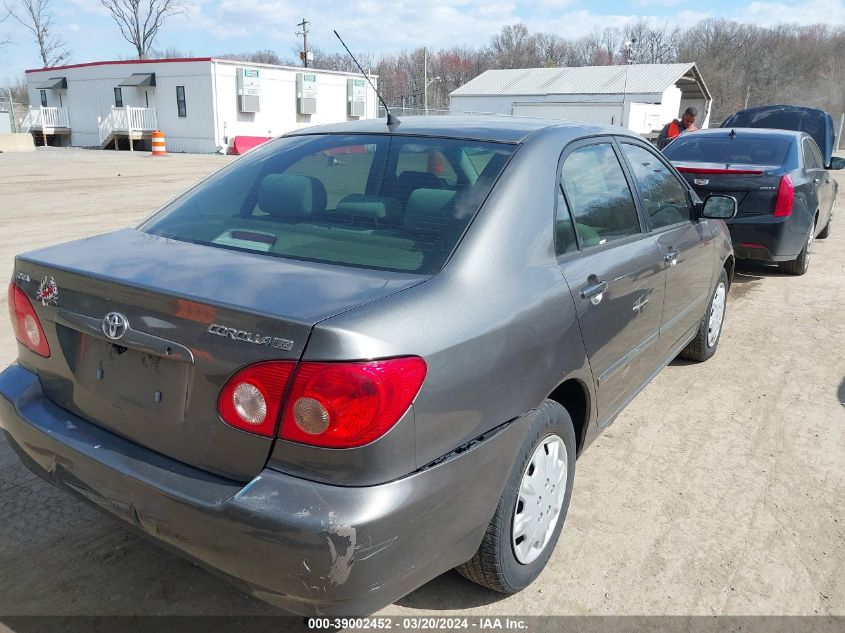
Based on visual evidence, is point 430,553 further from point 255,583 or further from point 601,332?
point 601,332

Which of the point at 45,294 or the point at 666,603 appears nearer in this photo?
the point at 45,294

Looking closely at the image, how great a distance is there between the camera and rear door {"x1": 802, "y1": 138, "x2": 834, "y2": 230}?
745 centimetres

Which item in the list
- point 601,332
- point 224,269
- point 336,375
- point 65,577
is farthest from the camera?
point 601,332

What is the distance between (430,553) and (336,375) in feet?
2.05

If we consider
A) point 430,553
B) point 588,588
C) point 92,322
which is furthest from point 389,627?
point 92,322

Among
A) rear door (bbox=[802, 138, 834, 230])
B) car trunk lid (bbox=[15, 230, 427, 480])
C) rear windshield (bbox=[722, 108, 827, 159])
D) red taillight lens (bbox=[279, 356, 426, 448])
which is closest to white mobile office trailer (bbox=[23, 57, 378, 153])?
rear windshield (bbox=[722, 108, 827, 159])

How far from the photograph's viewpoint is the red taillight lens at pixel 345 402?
174 centimetres

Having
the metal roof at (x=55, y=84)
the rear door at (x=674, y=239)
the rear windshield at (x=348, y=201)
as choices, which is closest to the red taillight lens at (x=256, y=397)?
the rear windshield at (x=348, y=201)

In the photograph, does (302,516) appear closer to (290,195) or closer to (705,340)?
(290,195)

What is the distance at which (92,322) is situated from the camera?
2072 mm

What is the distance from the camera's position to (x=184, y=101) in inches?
1281

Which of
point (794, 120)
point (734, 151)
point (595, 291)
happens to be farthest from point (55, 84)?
point (595, 291)

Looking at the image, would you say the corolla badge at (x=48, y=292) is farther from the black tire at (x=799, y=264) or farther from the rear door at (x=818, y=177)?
the black tire at (x=799, y=264)

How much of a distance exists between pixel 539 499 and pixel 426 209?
1136mm
